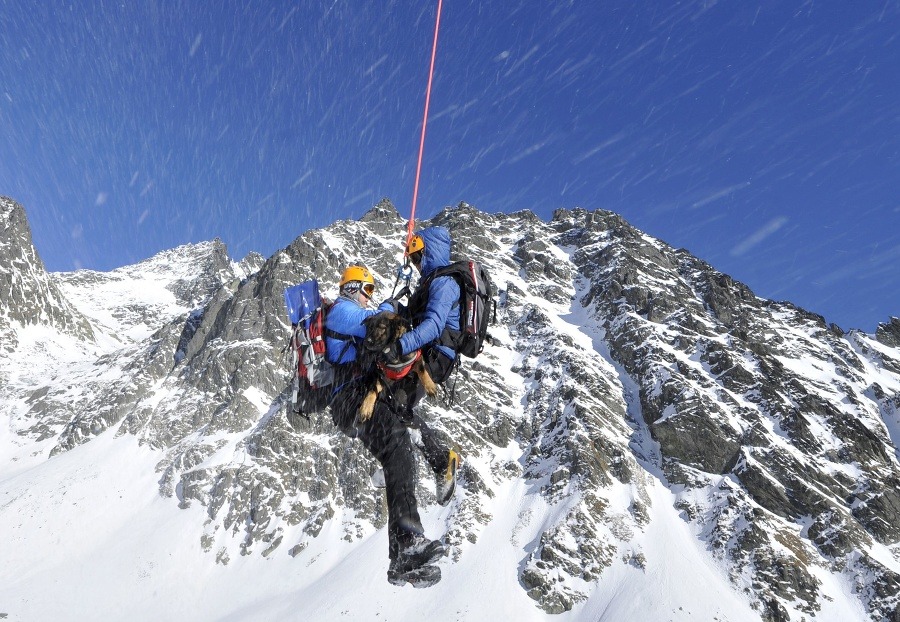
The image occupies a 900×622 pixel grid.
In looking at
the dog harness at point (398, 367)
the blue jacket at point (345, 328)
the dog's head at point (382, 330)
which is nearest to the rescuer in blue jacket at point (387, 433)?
the blue jacket at point (345, 328)

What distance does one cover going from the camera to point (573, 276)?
196000 mm

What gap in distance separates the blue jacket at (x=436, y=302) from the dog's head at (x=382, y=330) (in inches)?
5.0

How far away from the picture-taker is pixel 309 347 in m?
7.29

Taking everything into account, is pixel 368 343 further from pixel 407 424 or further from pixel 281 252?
pixel 281 252

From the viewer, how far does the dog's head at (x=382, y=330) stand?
6.65 meters

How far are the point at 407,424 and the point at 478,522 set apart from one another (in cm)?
10895

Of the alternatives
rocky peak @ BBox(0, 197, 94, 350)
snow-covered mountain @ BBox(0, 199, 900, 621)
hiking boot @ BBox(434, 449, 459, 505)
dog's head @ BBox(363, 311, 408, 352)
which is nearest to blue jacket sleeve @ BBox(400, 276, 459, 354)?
dog's head @ BBox(363, 311, 408, 352)

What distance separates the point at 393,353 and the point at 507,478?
119 metres

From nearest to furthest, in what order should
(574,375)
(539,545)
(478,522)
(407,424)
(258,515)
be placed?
(407,424) → (539,545) → (478,522) → (258,515) → (574,375)

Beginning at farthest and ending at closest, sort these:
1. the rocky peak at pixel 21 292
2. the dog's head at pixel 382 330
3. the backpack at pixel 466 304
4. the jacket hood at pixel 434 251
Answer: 1. the rocky peak at pixel 21 292
2. the jacket hood at pixel 434 251
3. the backpack at pixel 466 304
4. the dog's head at pixel 382 330

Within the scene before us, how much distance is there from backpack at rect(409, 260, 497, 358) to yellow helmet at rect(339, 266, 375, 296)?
671 mm

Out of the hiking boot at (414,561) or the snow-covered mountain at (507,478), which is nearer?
the hiking boot at (414,561)

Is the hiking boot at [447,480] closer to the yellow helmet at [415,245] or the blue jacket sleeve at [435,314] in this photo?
the blue jacket sleeve at [435,314]

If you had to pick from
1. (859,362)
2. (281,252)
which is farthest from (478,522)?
(859,362)
